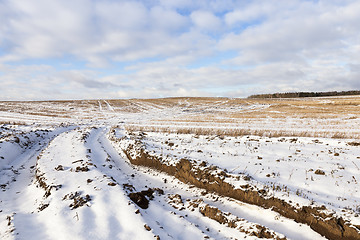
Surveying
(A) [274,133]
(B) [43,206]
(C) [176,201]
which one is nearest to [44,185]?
(B) [43,206]

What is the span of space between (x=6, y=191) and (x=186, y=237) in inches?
304

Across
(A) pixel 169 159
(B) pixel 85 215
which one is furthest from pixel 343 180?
(B) pixel 85 215

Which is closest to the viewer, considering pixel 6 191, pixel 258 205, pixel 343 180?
pixel 258 205

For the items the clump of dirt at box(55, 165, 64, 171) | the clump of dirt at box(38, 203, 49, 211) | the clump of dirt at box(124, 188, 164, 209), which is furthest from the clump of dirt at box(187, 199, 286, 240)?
the clump of dirt at box(55, 165, 64, 171)

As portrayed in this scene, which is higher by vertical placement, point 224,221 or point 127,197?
point 127,197

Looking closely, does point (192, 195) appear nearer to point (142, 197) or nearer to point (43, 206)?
point (142, 197)

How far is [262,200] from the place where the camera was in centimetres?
609

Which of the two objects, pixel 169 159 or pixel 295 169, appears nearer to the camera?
pixel 295 169

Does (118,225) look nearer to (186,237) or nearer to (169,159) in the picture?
(186,237)

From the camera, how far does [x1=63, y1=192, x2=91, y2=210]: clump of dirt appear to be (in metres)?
5.83

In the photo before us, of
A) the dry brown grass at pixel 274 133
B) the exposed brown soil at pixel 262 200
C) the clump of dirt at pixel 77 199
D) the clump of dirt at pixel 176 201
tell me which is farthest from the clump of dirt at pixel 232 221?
the dry brown grass at pixel 274 133

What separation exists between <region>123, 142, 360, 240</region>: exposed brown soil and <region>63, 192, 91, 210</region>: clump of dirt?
13.1 feet

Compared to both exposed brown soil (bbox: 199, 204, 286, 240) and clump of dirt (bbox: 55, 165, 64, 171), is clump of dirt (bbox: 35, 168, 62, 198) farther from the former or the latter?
exposed brown soil (bbox: 199, 204, 286, 240)

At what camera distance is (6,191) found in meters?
7.64
